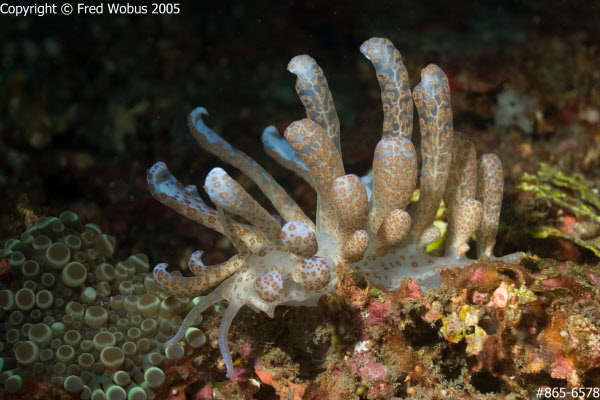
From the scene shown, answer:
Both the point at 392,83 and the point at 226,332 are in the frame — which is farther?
the point at 392,83

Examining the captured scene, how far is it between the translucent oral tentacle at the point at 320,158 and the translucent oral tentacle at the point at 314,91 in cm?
24

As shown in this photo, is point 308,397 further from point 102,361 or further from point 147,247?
point 147,247

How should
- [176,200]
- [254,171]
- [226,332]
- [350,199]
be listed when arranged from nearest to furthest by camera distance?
1. [350,199]
2. [226,332]
3. [176,200]
4. [254,171]

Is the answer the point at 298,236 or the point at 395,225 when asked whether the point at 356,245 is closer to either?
the point at 395,225

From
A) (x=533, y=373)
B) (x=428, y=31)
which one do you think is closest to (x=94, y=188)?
(x=533, y=373)

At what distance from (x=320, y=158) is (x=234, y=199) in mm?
Answer: 627

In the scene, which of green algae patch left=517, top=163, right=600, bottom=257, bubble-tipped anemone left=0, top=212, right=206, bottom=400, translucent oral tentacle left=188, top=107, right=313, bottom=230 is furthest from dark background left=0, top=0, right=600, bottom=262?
translucent oral tentacle left=188, top=107, right=313, bottom=230

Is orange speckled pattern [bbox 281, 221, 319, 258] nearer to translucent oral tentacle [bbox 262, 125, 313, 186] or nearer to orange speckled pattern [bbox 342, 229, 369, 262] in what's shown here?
orange speckled pattern [bbox 342, 229, 369, 262]

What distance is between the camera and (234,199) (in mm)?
2219

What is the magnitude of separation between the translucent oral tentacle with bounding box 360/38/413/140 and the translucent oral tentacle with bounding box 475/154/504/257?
71 centimetres

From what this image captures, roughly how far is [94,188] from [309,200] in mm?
2132

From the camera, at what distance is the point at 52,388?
2264 mm

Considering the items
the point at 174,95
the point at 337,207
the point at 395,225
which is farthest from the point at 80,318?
the point at 174,95

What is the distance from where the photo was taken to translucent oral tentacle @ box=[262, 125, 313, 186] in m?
3.23
